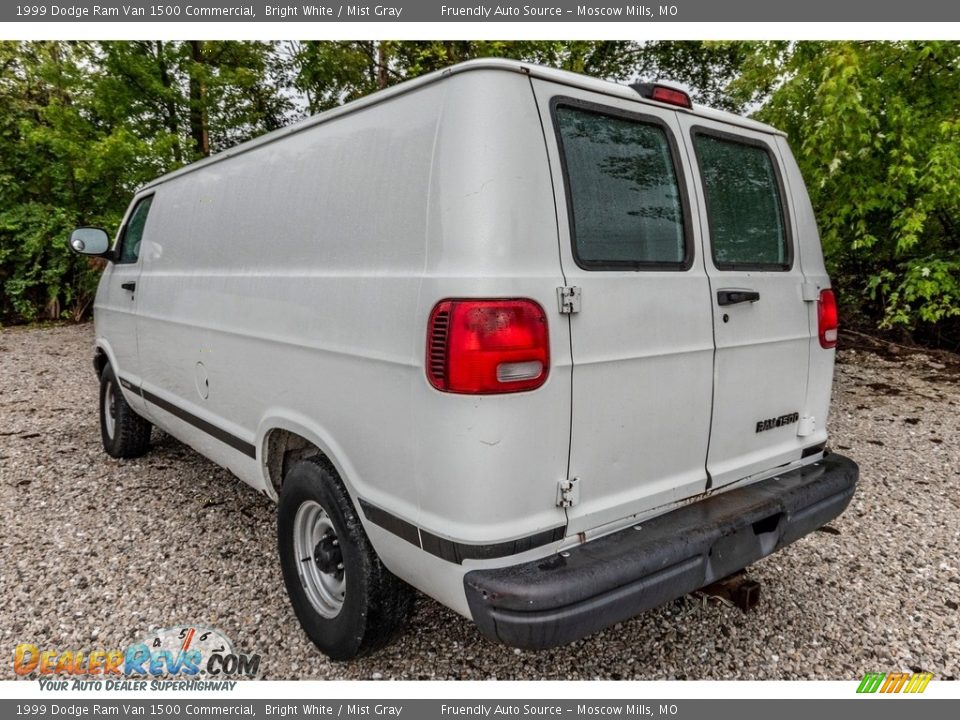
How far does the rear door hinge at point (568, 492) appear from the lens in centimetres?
203

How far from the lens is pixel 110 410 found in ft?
16.7

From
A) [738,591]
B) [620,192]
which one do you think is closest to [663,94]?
[620,192]

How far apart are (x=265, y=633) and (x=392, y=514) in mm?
1215

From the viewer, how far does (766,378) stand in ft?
8.65

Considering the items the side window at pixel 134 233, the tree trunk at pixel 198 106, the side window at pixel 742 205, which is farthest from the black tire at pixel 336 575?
the tree trunk at pixel 198 106

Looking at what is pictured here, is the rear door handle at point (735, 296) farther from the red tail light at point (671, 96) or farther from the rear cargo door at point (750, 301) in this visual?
the red tail light at point (671, 96)

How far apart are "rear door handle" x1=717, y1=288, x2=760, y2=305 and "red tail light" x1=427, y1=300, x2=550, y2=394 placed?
0.93m

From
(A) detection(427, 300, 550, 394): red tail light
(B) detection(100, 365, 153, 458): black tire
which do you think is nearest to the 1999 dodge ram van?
(A) detection(427, 300, 550, 394): red tail light

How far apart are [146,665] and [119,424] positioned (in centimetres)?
274

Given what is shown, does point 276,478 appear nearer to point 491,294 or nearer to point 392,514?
point 392,514

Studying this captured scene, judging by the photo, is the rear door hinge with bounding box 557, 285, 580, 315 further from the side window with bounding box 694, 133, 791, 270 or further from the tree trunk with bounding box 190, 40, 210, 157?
the tree trunk with bounding box 190, 40, 210, 157

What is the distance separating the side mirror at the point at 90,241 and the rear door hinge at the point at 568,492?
396 cm

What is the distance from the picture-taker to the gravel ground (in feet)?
8.61

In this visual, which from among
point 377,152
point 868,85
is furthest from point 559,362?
point 868,85
